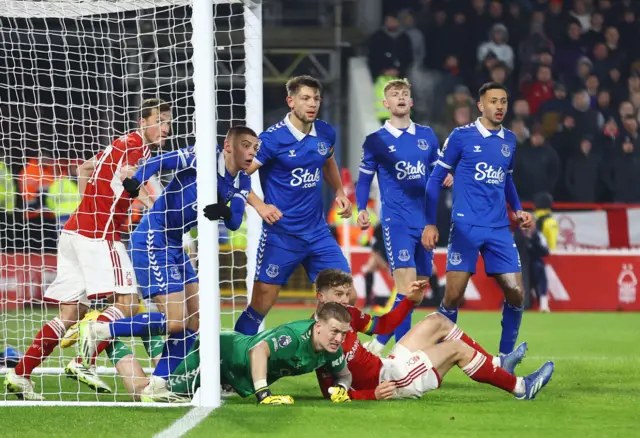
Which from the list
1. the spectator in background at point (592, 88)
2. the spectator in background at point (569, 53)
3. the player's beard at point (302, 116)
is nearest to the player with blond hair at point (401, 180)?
the player's beard at point (302, 116)

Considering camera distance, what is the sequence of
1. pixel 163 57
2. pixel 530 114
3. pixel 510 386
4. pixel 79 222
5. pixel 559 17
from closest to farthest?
pixel 510 386
pixel 79 222
pixel 163 57
pixel 530 114
pixel 559 17

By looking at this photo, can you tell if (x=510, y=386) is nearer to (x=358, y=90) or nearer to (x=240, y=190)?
(x=240, y=190)

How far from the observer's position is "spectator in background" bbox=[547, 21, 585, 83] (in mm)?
19531

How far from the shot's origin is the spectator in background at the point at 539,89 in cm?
1891

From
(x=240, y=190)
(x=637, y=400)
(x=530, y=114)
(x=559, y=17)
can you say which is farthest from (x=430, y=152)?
(x=559, y=17)

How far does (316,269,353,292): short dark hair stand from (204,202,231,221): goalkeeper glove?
87cm

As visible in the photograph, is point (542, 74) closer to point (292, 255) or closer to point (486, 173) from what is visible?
point (486, 173)

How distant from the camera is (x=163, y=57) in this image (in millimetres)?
17000

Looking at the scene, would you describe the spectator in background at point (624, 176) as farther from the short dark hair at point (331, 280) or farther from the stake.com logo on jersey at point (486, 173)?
the short dark hair at point (331, 280)

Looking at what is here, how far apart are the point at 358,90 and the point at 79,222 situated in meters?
11.3

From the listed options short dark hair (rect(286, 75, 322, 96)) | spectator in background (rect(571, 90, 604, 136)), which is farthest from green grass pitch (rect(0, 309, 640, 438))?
spectator in background (rect(571, 90, 604, 136))

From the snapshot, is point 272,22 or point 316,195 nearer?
point 316,195

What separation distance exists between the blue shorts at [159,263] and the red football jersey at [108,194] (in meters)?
0.30

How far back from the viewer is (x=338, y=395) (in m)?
7.14
